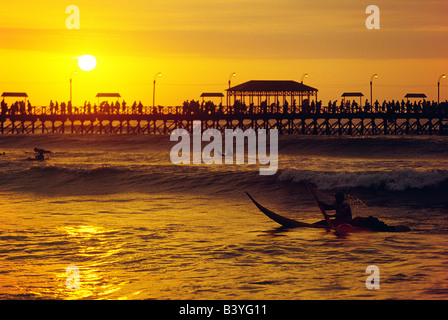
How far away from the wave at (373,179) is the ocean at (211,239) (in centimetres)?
6

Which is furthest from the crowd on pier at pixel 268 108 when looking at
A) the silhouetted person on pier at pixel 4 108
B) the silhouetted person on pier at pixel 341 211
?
the silhouetted person on pier at pixel 341 211

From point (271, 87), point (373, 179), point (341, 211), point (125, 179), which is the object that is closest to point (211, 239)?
point (341, 211)

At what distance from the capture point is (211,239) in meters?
16.7

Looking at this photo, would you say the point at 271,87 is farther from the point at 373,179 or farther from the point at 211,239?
the point at 211,239

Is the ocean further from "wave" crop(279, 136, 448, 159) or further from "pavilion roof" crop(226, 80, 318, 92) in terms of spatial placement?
"pavilion roof" crop(226, 80, 318, 92)

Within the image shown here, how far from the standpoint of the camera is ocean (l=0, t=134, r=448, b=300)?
12.1 m

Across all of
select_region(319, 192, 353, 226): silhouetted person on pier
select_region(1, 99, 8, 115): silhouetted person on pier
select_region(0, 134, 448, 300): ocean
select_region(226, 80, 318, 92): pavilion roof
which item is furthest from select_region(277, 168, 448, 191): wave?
select_region(1, 99, 8, 115): silhouetted person on pier

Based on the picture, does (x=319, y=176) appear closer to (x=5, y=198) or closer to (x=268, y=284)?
(x=5, y=198)

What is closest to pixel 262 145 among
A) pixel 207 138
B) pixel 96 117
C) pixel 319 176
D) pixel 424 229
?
pixel 207 138

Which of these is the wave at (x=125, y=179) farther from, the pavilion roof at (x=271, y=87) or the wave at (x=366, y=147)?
the pavilion roof at (x=271, y=87)

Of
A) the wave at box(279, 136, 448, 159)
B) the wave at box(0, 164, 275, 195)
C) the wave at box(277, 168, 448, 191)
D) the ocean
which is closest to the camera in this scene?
the ocean

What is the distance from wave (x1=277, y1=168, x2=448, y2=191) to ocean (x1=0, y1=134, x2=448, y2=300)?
60 millimetres

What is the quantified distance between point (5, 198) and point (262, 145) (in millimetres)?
40583

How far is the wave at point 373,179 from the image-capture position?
94.6ft
